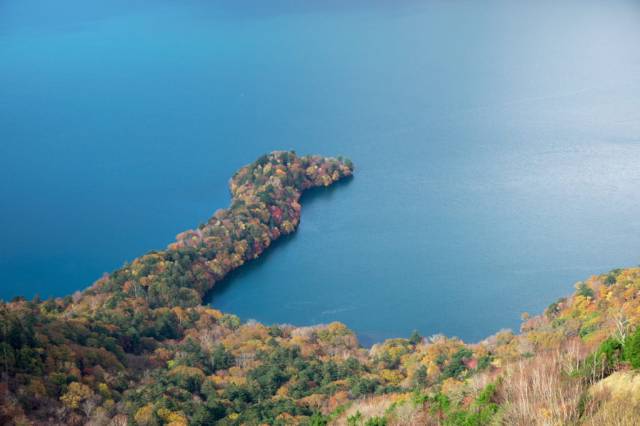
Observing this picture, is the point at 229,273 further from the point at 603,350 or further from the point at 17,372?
the point at 603,350

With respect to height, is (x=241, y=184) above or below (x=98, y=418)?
above

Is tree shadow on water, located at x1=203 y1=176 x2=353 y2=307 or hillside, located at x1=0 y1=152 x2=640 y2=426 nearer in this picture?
hillside, located at x1=0 y1=152 x2=640 y2=426

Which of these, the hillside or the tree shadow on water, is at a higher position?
the tree shadow on water

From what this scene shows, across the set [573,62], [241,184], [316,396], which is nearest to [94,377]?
[316,396]

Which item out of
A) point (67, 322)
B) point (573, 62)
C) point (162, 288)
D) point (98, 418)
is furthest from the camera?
point (573, 62)
